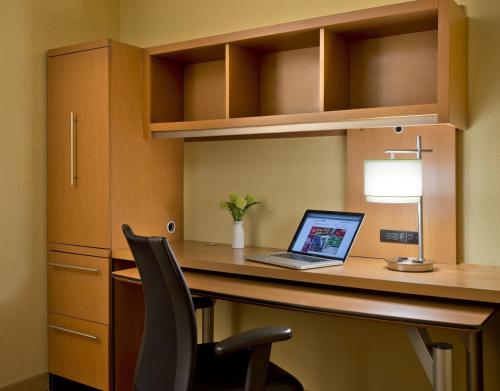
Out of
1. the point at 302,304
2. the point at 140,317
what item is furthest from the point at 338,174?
the point at 140,317

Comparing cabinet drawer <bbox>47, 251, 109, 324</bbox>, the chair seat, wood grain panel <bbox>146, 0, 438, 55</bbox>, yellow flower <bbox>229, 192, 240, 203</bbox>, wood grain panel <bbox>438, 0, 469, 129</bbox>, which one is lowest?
the chair seat

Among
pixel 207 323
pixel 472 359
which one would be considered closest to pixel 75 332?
pixel 207 323

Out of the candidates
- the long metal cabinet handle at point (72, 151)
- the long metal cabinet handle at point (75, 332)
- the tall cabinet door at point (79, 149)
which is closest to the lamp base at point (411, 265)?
the tall cabinet door at point (79, 149)

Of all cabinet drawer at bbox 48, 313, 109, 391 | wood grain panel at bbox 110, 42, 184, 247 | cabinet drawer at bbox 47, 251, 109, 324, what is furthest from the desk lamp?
cabinet drawer at bbox 48, 313, 109, 391

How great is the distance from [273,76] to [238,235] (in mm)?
822

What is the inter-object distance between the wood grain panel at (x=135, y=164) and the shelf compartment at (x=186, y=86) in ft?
0.32

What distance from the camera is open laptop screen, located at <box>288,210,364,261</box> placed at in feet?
8.39

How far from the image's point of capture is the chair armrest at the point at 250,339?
5.51 feet

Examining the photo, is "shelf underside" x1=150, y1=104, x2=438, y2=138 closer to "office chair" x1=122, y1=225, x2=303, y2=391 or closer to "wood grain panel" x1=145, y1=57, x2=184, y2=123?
"wood grain panel" x1=145, y1=57, x2=184, y2=123

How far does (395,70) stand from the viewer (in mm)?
2652

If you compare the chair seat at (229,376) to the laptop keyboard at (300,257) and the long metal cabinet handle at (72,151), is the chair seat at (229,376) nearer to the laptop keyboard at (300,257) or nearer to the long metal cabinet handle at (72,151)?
the laptop keyboard at (300,257)

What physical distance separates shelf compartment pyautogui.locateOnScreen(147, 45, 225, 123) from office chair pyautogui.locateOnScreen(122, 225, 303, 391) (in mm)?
1383

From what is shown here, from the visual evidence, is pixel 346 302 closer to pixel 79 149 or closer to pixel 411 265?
pixel 411 265

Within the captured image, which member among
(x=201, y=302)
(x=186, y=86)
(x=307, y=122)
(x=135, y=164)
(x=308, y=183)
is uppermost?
(x=186, y=86)
